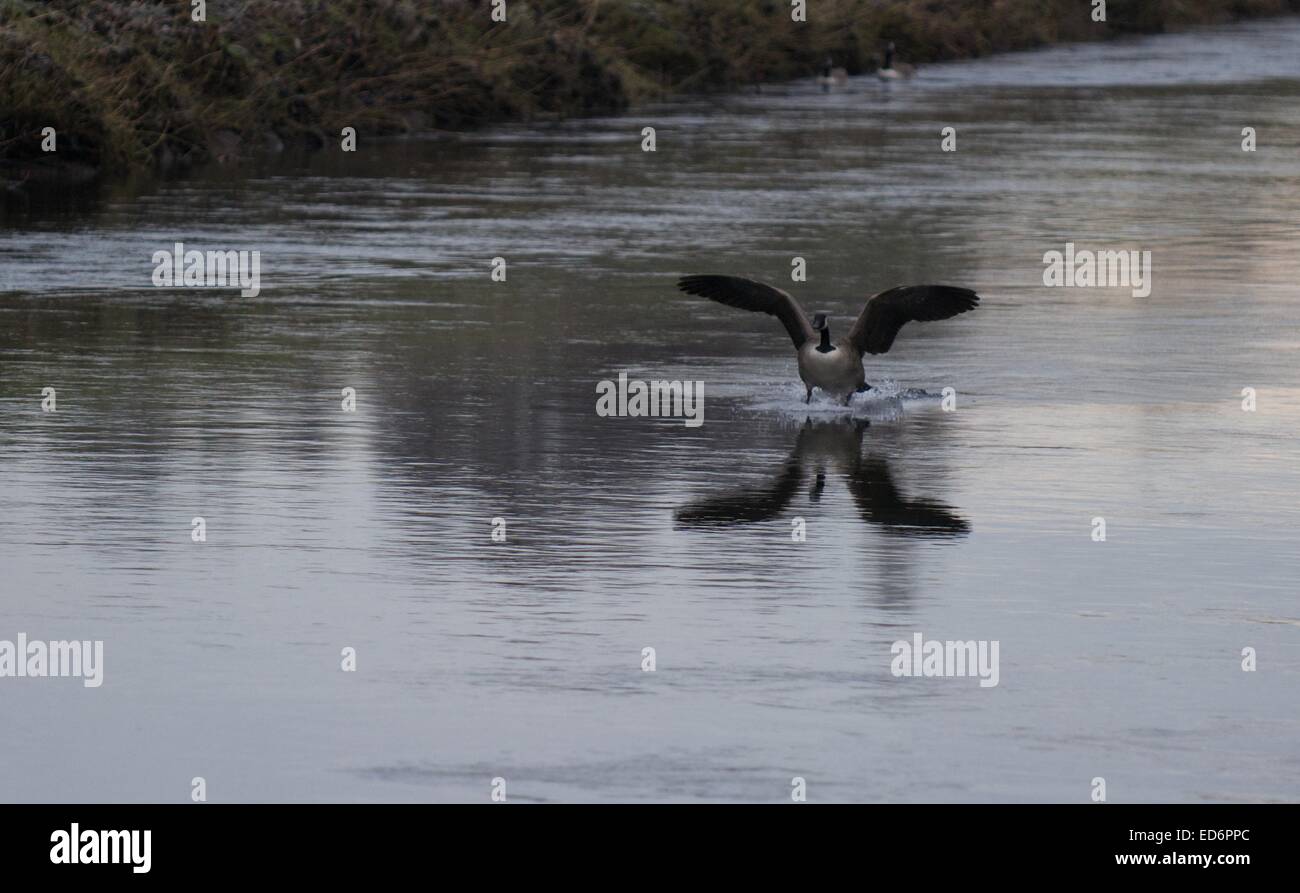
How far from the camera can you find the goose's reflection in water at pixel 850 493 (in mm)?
13234

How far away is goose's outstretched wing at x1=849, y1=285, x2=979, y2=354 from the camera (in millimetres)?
16031

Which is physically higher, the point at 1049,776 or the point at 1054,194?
the point at 1054,194

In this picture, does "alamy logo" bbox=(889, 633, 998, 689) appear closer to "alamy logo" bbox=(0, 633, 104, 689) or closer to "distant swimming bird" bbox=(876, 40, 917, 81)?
"alamy logo" bbox=(0, 633, 104, 689)

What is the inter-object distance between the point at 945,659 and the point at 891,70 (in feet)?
144

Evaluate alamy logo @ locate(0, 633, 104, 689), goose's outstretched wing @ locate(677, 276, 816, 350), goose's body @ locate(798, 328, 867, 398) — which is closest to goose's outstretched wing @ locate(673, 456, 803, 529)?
goose's body @ locate(798, 328, 867, 398)

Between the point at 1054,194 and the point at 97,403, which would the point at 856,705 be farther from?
the point at 1054,194

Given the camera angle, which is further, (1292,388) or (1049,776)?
(1292,388)

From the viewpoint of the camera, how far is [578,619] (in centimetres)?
1128

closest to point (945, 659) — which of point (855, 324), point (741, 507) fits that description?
point (741, 507)

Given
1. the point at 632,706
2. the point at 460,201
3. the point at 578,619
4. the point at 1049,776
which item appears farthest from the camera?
the point at 460,201

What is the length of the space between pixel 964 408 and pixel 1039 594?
494 centimetres

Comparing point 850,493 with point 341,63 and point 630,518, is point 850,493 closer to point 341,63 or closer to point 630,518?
point 630,518

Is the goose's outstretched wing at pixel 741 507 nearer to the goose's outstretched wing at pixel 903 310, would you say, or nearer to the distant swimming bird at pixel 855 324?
the distant swimming bird at pixel 855 324

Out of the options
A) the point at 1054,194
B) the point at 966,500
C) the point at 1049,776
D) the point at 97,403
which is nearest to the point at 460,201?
the point at 1054,194
